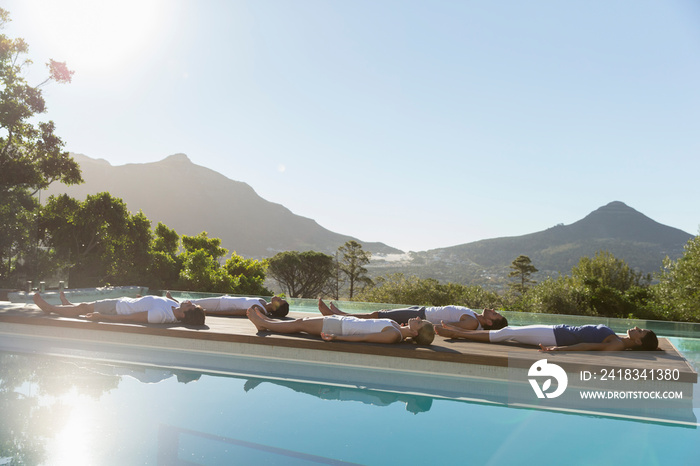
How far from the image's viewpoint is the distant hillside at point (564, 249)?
135ft

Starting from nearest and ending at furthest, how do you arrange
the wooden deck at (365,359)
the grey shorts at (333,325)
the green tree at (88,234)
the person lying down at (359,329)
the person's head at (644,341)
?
the wooden deck at (365,359) < the person lying down at (359,329) < the person's head at (644,341) < the grey shorts at (333,325) < the green tree at (88,234)

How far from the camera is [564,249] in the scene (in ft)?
144

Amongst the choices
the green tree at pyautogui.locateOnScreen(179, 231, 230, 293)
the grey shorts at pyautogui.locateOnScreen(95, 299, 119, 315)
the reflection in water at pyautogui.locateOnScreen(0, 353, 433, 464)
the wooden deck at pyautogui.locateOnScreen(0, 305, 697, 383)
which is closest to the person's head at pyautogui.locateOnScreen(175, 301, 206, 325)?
the wooden deck at pyautogui.locateOnScreen(0, 305, 697, 383)

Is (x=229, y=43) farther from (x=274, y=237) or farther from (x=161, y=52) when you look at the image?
(x=274, y=237)

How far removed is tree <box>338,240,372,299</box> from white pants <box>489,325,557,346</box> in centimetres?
3092

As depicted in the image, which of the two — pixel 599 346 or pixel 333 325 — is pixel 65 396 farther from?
pixel 599 346

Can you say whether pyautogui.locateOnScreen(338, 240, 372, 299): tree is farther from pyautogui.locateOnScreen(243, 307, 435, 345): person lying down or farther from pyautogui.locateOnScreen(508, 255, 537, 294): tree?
pyautogui.locateOnScreen(243, 307, 435, 345): person lying down

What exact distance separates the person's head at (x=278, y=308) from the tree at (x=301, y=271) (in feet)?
90.2

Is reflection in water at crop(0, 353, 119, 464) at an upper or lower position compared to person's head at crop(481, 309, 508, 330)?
lower

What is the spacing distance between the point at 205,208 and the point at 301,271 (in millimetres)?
23069

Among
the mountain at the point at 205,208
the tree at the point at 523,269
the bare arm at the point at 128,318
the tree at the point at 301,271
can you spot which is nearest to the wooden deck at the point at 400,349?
the bare arm at the point at 128,318

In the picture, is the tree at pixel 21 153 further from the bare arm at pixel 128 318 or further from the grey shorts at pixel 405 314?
the grey shorts at pixel 405 314

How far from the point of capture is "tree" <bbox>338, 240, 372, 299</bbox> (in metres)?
35.5

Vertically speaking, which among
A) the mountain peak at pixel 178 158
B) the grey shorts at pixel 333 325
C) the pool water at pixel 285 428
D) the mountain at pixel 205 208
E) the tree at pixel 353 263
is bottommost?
the pool water at pixel 285 428
